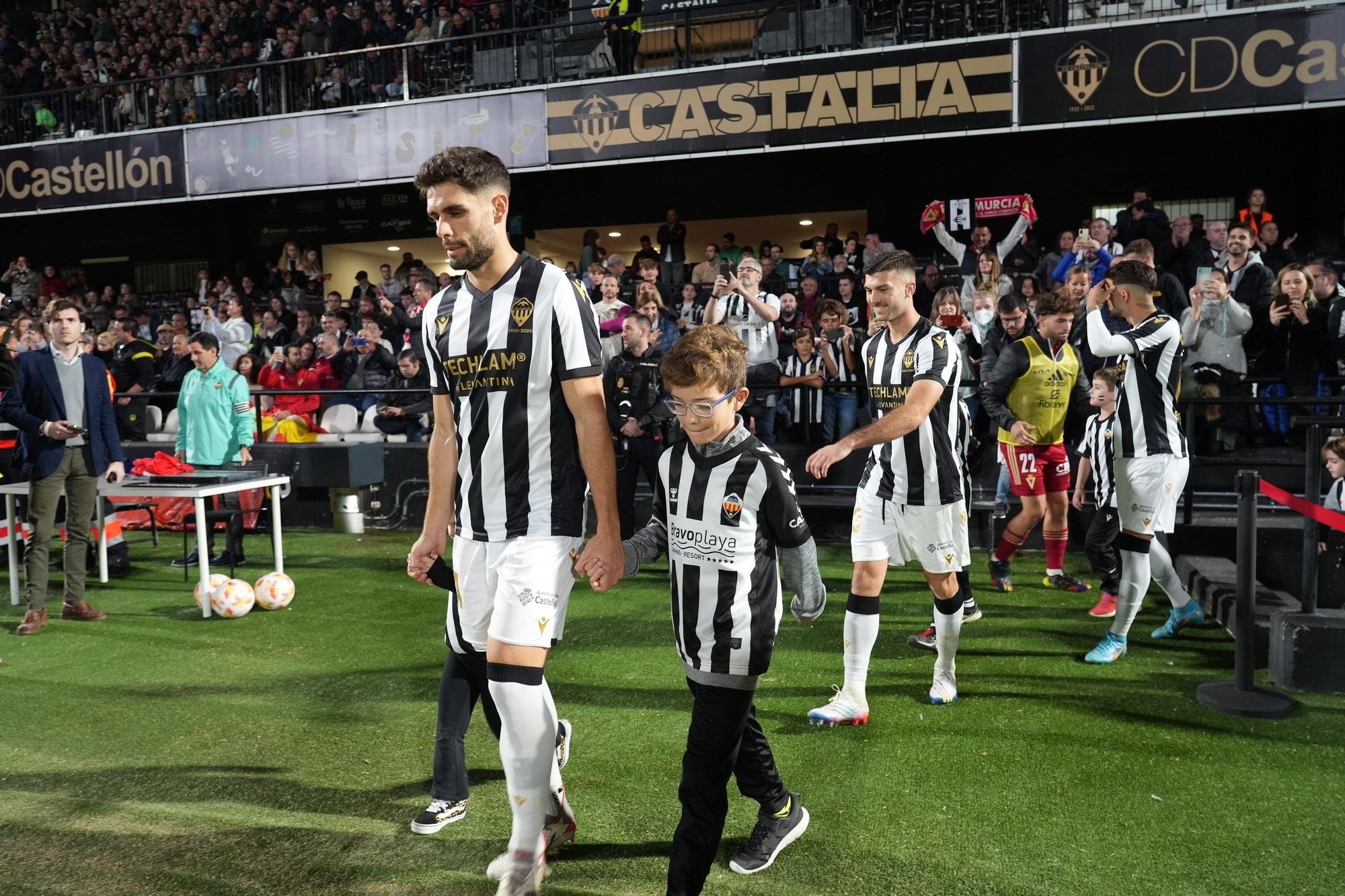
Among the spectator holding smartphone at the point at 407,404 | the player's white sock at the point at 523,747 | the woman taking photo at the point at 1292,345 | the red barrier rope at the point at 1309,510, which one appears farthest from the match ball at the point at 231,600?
the woman taking photo at the point at 1292,345

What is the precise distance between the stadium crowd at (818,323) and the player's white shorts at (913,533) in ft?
2.53

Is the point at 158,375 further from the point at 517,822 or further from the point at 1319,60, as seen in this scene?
the point at 1319,60

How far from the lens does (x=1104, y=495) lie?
6070 millimetres

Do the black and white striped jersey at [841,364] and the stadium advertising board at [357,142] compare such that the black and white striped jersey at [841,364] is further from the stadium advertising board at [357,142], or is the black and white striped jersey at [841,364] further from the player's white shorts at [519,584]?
the player's white shorts at [519,584]

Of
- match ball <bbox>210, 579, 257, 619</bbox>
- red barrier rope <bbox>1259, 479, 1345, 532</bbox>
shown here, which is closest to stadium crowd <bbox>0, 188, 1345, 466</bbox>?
red barrier rope <bbox>1259, 479, 1345, 532</bbox>

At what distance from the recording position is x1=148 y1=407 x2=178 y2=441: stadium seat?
11109mm

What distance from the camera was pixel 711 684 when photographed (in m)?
2.61

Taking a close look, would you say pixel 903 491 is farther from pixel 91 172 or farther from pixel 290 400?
pixel 91 172

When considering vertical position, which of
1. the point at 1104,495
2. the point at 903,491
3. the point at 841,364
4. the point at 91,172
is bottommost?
the point at 1104,495

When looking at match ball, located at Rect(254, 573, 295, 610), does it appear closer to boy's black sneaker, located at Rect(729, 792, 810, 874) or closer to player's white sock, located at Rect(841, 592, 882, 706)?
player's white sock, located at Rect(841, 592, 882, 706)

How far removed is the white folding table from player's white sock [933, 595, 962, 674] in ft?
14.8

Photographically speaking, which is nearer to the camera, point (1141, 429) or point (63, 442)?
point (1141, 429)

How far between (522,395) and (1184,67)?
11.0 m

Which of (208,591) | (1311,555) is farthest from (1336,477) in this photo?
(208,591)
